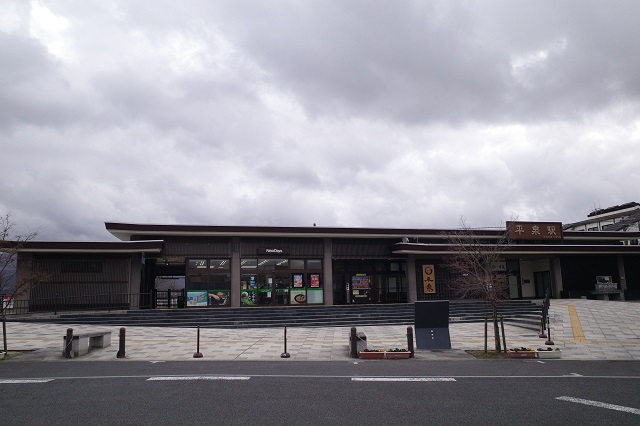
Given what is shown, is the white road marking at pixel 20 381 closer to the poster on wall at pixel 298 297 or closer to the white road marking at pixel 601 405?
the white road marking at pixel 601 405

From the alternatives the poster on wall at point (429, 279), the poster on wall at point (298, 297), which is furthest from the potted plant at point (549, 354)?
the poster on wall at point (298, 297)

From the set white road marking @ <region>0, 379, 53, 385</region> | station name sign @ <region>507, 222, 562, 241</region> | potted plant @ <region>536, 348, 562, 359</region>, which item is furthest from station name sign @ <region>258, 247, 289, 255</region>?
white road marking @ <region>0, 379, 53, 385</region>

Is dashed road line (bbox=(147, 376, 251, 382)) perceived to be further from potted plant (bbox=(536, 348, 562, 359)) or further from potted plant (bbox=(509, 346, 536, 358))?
potted plant (bbox=(536, 348, 562, 359))

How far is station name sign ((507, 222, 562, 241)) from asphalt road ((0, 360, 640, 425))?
20.4m

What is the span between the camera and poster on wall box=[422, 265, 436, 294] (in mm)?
32281

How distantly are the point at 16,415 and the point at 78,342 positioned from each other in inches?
295

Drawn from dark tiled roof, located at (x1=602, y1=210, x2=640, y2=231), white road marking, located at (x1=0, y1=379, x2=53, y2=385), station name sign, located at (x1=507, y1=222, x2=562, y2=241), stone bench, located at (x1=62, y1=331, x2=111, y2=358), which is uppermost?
dark tiled roof, located at (x1=602, y1=210, x2=640, y2=231)

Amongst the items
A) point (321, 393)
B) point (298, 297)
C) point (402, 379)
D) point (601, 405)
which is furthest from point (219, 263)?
point (601, 405)

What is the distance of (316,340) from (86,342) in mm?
8368

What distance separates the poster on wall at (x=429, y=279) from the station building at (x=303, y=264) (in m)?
0.07

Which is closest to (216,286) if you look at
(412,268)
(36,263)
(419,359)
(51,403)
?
(36,263)

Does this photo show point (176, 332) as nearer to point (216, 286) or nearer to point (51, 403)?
point (216, 286)

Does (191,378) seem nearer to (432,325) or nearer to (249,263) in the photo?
(432,325)

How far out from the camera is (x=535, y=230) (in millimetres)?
33781
